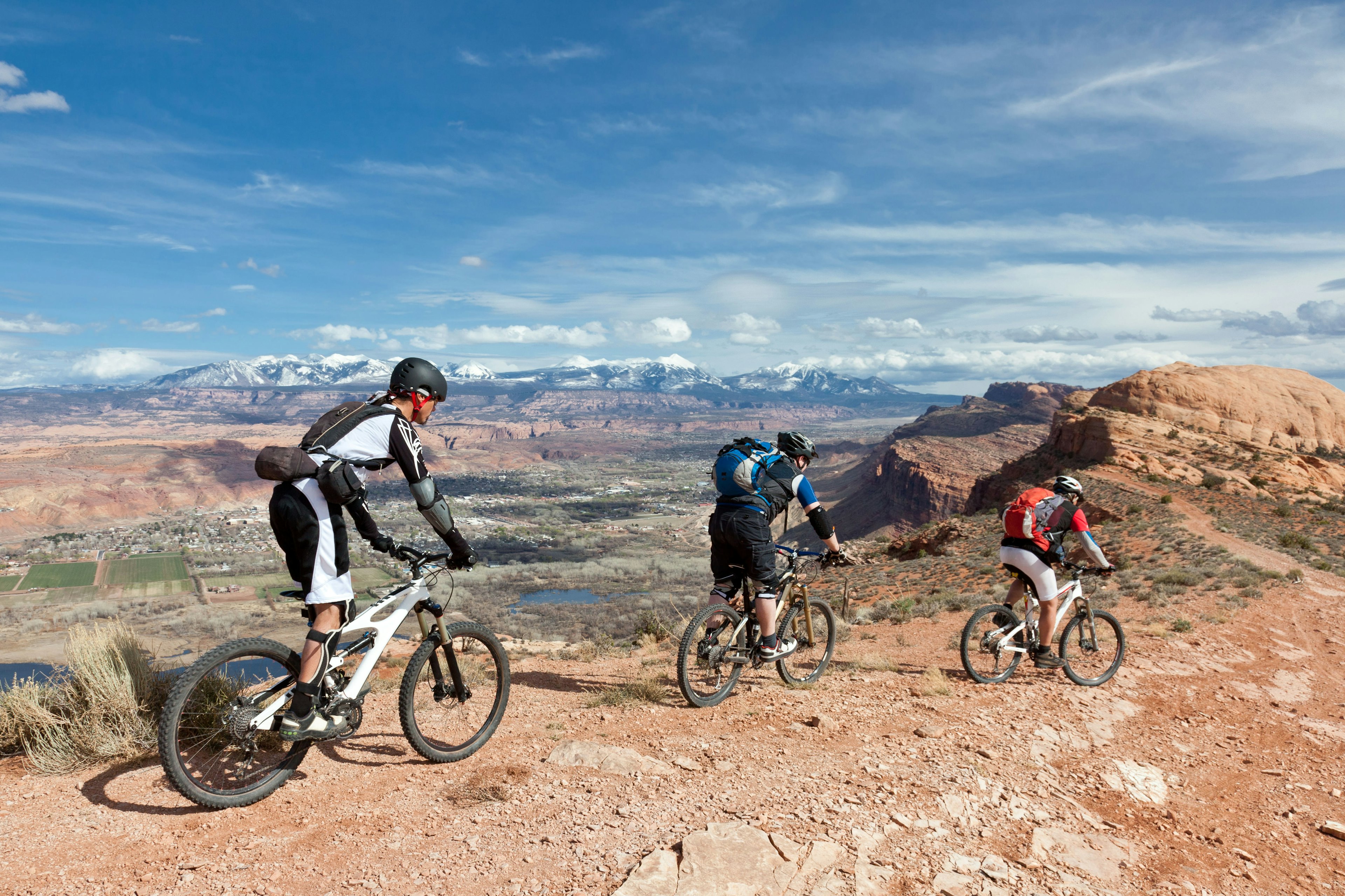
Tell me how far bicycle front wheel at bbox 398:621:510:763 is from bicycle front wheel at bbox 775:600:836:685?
9.45 feet

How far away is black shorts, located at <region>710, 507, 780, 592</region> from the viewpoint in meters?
6.09

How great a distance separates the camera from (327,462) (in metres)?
4.14

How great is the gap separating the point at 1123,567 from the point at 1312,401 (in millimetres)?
48441

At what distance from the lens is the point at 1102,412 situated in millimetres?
40062

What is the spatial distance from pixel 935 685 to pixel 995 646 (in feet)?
2.57

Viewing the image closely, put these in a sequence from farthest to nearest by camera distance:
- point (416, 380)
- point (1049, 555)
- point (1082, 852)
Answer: point (1049, 555), point (416, 380), point (1082, 852)

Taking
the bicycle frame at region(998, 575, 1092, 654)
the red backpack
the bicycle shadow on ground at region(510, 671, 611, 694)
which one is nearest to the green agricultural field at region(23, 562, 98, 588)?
the bicycle shadow on ground at region(510, 671, 611, 694)

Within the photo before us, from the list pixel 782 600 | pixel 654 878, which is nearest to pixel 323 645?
pixel 654 878

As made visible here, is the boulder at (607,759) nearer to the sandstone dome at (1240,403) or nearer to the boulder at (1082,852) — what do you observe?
the boulder at (1082,852)

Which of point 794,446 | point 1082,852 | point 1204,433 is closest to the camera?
point 1082,852

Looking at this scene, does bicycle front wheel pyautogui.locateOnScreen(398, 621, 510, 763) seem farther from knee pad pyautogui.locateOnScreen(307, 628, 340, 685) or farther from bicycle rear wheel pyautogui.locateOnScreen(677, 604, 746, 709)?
bicycle rear wheel pyautogui.locateOnScreen(677, 604, 746, 709)

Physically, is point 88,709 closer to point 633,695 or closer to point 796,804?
point 633,695

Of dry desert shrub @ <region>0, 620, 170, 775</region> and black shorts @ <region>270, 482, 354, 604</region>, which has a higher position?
black shorts @ <region>270, 482, 354, 604</region>

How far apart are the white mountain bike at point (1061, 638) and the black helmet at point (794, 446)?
8.15 feet
